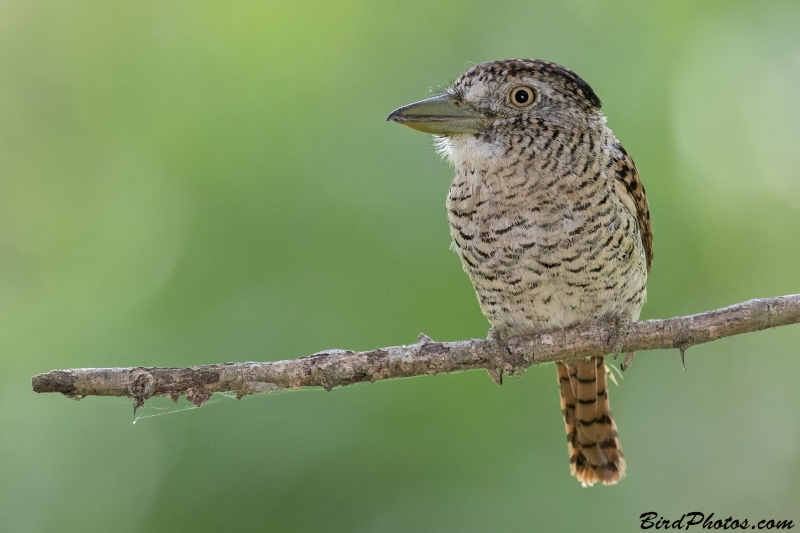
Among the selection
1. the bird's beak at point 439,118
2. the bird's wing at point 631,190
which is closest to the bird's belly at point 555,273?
the bird's wing at point 631,190

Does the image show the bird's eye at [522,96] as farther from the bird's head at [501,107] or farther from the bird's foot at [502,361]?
the bird's foot at [502,361]

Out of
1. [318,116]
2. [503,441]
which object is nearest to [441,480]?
[503,441]

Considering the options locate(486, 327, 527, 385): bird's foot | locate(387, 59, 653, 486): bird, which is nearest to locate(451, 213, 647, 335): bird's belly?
locate(387, 59, 653, 486): bird

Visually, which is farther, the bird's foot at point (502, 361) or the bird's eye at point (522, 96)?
the bird's eye at point (522, 96)

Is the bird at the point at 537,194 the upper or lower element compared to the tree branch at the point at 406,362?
upper

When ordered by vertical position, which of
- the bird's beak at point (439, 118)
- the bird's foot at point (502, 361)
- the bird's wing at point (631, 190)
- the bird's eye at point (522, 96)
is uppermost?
the bird's eye at point (522, 96)

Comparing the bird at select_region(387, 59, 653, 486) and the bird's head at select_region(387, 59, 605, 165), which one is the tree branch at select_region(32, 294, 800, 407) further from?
the bird's head at select_region(387, 59, 605, 165)

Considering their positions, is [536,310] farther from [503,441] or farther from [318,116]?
[318,116]

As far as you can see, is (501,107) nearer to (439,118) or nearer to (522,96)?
(522,96)

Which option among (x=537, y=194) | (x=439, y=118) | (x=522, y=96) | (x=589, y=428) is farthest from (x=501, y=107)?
(x=589, y=428)
